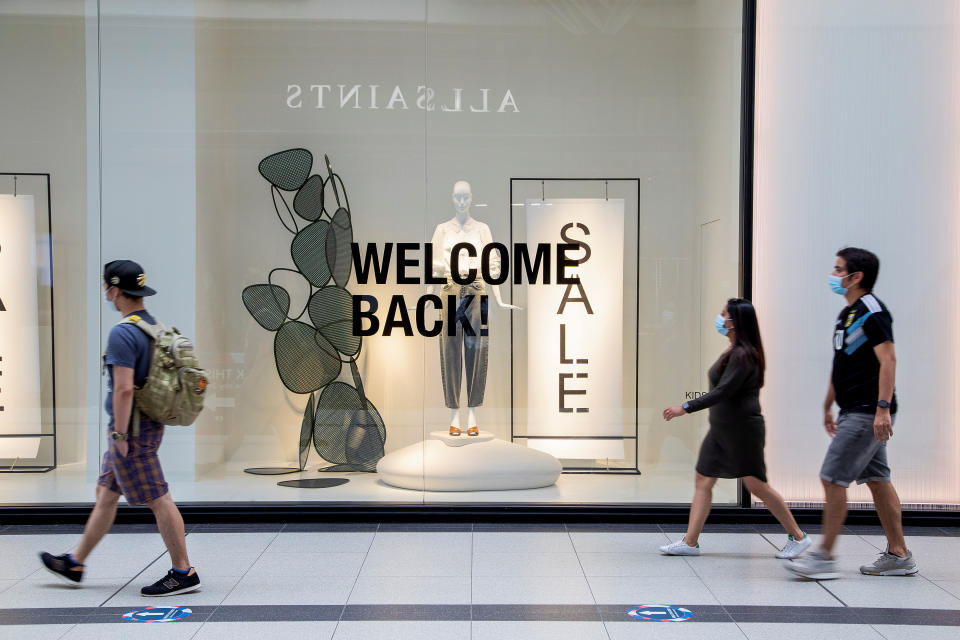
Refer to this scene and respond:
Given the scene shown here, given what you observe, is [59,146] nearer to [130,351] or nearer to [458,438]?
[130,351]

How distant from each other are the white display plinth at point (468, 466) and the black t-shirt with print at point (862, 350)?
6.91ft

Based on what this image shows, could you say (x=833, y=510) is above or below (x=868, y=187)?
below

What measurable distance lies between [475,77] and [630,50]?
976mm

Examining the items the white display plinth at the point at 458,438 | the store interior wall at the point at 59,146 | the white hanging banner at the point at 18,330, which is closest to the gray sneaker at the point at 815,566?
the white display plinth at the point at 458,438

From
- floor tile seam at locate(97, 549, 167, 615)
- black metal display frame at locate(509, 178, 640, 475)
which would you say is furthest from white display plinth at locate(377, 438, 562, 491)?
floor tile seam at locate(97, 549, 167, 615)

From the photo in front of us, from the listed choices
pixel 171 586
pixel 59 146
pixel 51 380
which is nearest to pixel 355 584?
pixel 171 586

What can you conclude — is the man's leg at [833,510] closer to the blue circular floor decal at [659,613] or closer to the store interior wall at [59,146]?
the blue circular floor decal at [659,613]

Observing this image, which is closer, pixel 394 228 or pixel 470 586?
pixel 470 586

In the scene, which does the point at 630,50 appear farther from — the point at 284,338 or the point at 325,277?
the point at 284,338

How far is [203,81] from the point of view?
219 inches

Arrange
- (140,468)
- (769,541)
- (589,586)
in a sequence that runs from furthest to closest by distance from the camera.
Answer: (769,541) → (589,586) → (140,468)

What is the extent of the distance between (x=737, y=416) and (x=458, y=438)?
1943 millimetres

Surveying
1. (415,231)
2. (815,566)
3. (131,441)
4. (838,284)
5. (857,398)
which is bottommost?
(815,566)

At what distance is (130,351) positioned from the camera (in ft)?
12.0
